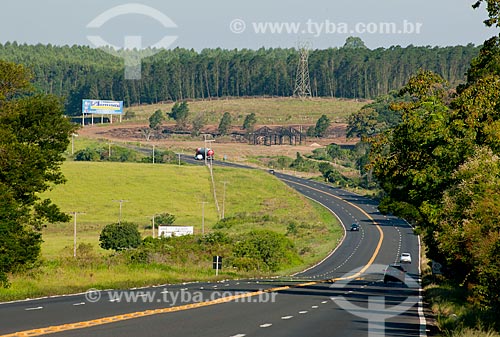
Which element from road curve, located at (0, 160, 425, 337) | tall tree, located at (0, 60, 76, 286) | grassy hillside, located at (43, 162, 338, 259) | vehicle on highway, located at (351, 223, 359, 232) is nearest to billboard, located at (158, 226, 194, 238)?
grassy hillside, located at (43, 162, 338, 259)

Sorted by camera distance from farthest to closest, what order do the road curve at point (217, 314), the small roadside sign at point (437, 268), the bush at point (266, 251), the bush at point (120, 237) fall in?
the bush at point (120, 237), the bush at point (266, 251), the small roadside sign at point (437, 268), the road curve at point (217, 314)

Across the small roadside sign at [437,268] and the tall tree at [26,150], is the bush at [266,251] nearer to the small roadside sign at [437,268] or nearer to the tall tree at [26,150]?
the small roadside sign at [437,268]

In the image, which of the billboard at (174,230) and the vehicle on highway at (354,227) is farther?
the vehicle on highway at (354,227)

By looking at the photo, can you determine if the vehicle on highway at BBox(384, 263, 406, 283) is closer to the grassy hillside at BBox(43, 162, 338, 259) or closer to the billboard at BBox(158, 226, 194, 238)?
the grassy hillside at BBox(43, 162, 338, 259)

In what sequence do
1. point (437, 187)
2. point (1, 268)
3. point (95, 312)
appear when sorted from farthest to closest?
point (437, 187)
point (1, 268)
point (95, 312)

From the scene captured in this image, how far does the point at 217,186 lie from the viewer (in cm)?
13638

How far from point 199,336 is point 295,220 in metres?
101

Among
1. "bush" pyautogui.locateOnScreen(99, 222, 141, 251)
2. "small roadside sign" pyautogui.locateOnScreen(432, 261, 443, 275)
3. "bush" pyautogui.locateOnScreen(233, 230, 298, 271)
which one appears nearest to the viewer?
"small roadside sign" pyautogui.locateOnScreen(432, 261, 443, 275)

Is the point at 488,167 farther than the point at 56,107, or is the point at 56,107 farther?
the point at 56,107

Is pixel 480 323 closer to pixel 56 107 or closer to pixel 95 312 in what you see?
pixel 95 312

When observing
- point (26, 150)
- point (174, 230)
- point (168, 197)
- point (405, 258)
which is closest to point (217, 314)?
point (26, 150)

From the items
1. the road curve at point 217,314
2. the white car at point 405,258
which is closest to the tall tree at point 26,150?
the road curve at point 217,314

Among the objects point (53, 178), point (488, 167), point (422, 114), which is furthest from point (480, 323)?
point (53, 178)

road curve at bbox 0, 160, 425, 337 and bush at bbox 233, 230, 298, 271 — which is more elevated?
road curve at bbox 0, 160, 425, 337
